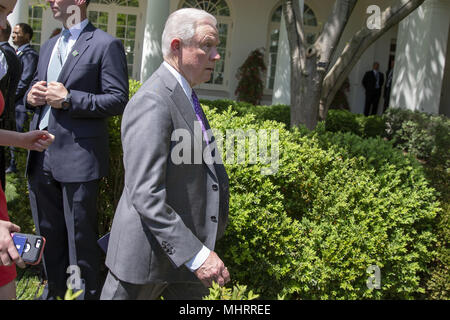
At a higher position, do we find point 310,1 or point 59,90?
point 310,1

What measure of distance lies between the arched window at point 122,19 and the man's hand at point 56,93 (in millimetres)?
15310

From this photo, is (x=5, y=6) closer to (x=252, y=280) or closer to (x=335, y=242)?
(x=252, y=280)

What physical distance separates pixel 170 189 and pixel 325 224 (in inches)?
71.9

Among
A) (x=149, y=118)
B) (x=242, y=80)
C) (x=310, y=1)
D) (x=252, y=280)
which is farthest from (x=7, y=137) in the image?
(x=310, y=1)

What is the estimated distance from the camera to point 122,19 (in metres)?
18.4

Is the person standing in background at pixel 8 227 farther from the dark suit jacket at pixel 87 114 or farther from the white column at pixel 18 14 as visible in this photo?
the white column at pixel 18 14

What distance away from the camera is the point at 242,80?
17.5m

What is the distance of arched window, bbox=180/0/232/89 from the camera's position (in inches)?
717

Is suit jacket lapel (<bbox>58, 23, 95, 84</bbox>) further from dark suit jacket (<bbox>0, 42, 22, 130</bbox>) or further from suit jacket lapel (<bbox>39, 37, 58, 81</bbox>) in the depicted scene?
dark suit jacket (<bbox>0, 42, 22, 130</bbox>)

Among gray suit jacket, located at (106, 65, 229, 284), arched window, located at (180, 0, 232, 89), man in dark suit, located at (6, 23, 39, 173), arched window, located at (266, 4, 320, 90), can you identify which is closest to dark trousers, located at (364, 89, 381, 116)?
arched window, located at (266, 4, 320, 90)

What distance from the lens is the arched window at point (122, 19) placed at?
717 inches

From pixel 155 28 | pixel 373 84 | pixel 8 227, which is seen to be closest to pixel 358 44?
pixel 155 28

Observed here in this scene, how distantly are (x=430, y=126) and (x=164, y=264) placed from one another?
9.37 m

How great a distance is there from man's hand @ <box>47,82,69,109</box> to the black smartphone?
171 centimetres
